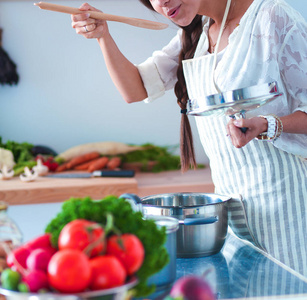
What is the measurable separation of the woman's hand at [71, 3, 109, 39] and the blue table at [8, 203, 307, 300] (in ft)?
2.16

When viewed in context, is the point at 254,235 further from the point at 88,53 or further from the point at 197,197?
the point at 88,53

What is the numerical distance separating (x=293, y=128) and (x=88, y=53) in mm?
1856

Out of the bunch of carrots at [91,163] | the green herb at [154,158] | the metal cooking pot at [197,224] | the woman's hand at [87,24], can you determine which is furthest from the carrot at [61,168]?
the metal cooking pot at [197,224]

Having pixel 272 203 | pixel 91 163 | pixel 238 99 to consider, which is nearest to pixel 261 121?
pixel 238 99

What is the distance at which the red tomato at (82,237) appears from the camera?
0.54m

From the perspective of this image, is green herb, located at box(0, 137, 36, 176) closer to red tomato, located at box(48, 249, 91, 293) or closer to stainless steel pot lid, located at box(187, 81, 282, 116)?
stainless steel pot lid, located at box(187, 81, 282, 116)

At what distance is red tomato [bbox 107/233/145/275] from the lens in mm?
544

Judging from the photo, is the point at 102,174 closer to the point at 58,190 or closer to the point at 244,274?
the point at 58,190

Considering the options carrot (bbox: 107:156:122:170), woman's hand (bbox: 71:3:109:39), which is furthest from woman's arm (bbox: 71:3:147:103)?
carrot (bbox: 107:156:122:170)

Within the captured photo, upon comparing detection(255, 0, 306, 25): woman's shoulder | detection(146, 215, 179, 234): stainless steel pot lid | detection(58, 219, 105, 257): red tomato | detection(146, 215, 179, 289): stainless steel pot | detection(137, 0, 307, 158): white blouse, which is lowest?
detection(146, 215, 179, 289): stainless steel pot

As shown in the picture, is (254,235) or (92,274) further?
(254,235)

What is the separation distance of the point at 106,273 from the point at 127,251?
0.05 m

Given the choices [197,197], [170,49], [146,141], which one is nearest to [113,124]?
[146,141]

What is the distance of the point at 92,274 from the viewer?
0.51 m
